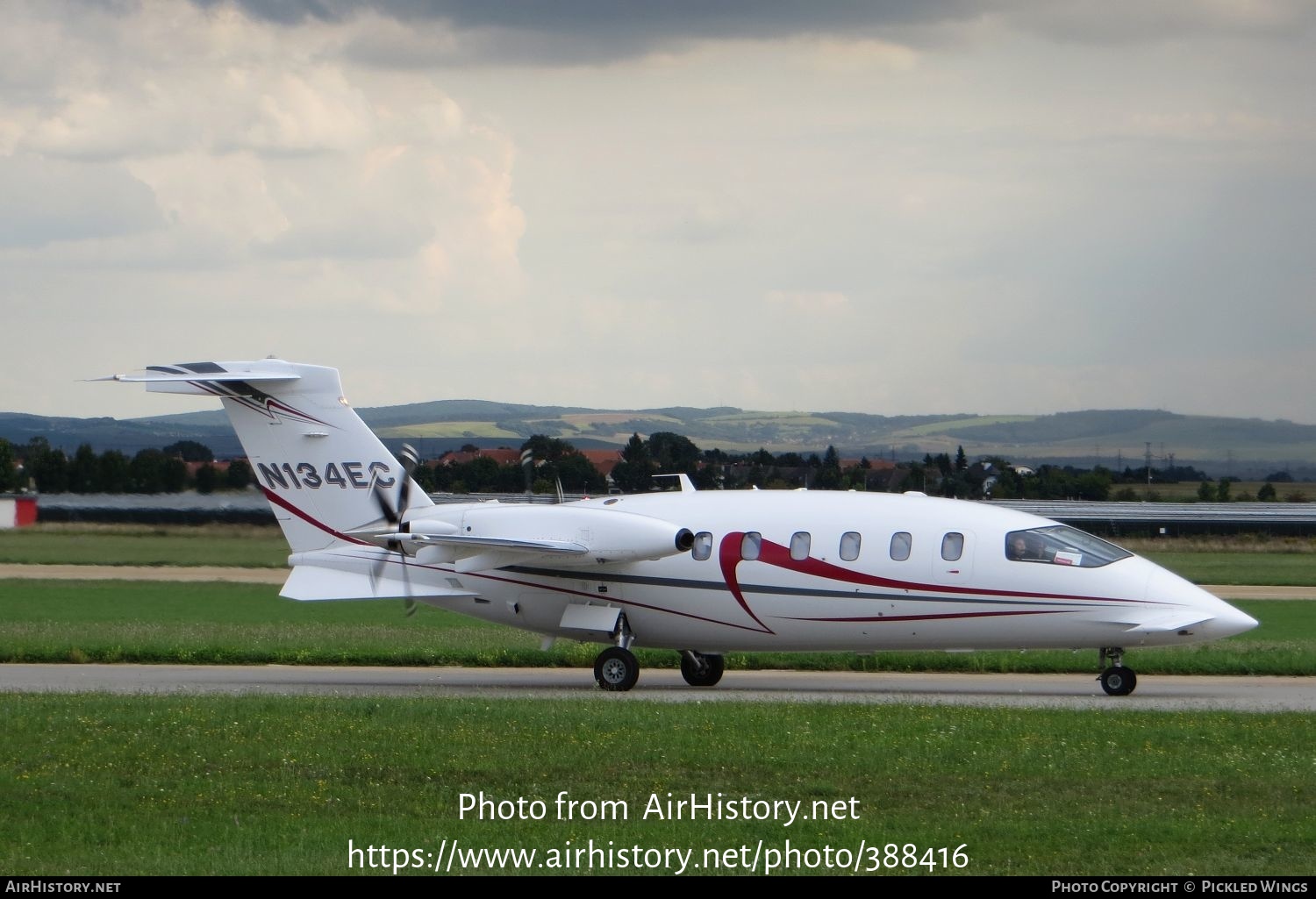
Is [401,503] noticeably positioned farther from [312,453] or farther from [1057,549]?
[1057,549]

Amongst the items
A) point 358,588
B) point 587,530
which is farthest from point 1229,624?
point 358,588

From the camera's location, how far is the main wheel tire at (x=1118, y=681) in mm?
23953

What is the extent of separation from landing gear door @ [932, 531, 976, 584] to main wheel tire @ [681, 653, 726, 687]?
4.52 m

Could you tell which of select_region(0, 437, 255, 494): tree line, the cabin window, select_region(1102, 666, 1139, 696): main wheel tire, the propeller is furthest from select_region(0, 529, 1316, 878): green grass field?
select_region(0, 437, 255, 494): tree line

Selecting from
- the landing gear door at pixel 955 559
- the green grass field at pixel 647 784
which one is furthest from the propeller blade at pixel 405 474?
the landing gear door at pixel 955 559

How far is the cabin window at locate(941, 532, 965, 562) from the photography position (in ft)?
79.1

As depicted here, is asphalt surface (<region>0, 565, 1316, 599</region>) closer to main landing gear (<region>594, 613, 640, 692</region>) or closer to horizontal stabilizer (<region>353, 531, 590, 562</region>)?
horizontal stabilizer (<region>353, 531, 590, 562</region>)

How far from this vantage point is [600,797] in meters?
14.6

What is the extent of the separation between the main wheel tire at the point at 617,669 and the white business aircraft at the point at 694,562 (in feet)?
0.11

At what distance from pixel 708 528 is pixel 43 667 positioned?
12963 millimetres

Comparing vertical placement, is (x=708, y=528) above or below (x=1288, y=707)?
above

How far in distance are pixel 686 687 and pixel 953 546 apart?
17.4ft
